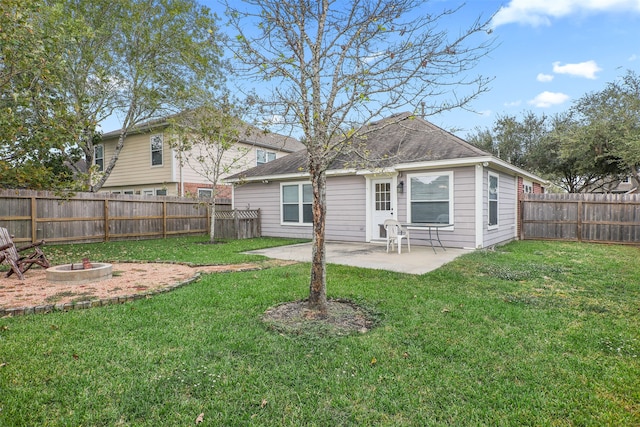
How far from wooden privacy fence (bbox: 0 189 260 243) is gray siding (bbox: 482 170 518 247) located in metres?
8.04

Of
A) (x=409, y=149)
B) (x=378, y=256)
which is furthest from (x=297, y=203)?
(x=378, y=256)

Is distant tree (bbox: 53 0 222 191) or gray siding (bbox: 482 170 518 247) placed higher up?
distant tree (bbox: 53 0 222 191)

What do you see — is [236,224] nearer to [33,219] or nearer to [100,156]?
[33,219]

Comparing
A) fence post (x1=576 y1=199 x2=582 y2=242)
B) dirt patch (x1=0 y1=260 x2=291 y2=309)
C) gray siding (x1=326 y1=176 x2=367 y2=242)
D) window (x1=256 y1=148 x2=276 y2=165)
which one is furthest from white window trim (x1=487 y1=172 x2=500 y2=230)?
window (x1=256 y1=148 x2=276 y2=165)

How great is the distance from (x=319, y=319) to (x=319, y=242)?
83 cm

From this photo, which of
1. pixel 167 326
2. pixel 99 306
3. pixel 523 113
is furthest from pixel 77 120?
pixel 523 113

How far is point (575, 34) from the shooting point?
11086 mm

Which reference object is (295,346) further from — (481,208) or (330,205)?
(330,205)

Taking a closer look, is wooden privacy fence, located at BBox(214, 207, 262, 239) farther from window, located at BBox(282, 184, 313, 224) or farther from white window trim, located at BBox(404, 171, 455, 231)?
white window trim, located at BBox(404, 171, 455, 231)

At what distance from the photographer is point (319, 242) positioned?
398cm

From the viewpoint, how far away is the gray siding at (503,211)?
939cm

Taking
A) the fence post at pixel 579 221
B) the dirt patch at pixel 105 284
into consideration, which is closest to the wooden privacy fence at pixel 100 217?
the dirt patch at pixel 105 284

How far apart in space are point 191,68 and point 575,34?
14118 mm

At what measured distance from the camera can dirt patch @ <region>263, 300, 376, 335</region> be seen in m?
3.51
